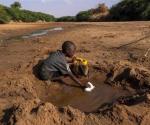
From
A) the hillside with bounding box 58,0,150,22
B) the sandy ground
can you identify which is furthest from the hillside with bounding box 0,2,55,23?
the sandy ground

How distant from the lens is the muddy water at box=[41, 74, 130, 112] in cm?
934

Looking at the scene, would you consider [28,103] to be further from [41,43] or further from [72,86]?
[41,43]

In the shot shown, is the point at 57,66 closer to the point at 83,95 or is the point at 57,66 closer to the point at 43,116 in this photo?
the point at 83,95

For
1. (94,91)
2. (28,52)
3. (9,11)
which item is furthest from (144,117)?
(9,11)

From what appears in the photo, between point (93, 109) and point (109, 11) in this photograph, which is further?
point (109, 11)

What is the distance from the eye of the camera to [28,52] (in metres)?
13.3

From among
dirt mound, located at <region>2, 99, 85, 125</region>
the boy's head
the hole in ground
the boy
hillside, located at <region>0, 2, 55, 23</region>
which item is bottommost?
hillside, located at <region>0, 2, 55, 23</region>

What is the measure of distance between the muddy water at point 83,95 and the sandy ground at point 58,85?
12 cm

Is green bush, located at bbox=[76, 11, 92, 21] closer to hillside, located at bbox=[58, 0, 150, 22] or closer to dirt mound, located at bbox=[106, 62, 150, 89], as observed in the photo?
hillside, located at bbox=[58, 0, 150, 22]

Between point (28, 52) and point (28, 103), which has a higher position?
point (28, 103)

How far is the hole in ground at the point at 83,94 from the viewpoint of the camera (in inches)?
368

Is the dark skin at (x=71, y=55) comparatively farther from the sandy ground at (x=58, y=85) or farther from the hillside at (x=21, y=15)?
the hillside at (x=21, y=15)

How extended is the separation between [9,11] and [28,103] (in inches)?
1131

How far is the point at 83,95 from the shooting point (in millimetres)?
9891
